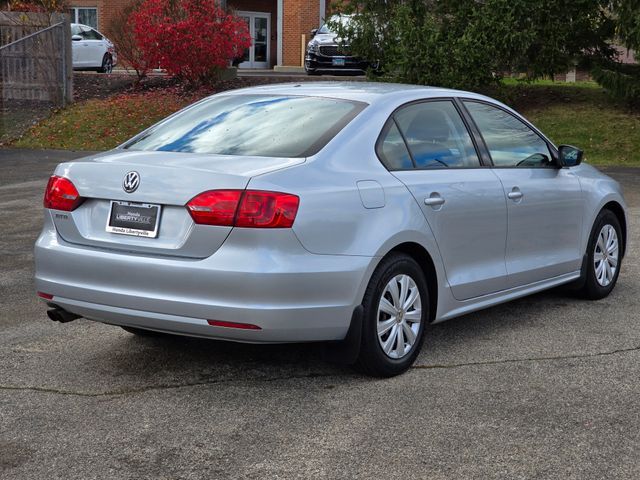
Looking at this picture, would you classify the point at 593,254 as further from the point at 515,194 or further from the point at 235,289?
the point at 235,289

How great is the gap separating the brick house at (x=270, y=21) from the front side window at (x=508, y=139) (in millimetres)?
35657

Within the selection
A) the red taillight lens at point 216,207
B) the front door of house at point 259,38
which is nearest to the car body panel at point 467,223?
the red taillight lens at point 216,207

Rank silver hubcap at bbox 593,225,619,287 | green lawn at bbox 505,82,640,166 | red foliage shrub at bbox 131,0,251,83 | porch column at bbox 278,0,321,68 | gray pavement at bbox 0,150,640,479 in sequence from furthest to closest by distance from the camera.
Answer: porch column at bbox 278,0,321,68
red foliage shrub at bbox 131,0,251,83
green lawn at bbox 505,82,640,166
silver hubcap at bbox 593,225,619,287
gray pavement at bbox 0,150,640,479

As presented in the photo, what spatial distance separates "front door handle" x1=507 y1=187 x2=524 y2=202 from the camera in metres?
6.55

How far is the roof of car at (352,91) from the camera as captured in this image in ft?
19.9

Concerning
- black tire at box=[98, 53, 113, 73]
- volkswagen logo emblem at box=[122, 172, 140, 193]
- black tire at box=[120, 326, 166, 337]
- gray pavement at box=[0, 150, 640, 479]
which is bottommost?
gray pavement at box=[0, 150, 640, 479]

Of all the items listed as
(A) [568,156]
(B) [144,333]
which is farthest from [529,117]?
(B) [144,333]

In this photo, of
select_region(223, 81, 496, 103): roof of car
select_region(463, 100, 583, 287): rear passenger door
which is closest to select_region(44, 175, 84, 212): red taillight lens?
select_region(223, 81, 496, 103): roof of car

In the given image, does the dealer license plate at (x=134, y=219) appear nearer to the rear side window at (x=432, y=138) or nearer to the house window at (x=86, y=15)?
the rear side window at (x=432, y=138)

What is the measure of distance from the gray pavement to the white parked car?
2518cm

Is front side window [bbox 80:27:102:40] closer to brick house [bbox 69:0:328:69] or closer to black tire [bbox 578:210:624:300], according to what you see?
brick house [bbox 69:0:328:69]

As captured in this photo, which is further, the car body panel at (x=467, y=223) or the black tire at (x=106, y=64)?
the black tire at (x=106, y=64)

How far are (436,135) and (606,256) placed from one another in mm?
2294

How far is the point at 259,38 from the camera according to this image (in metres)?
45.3
